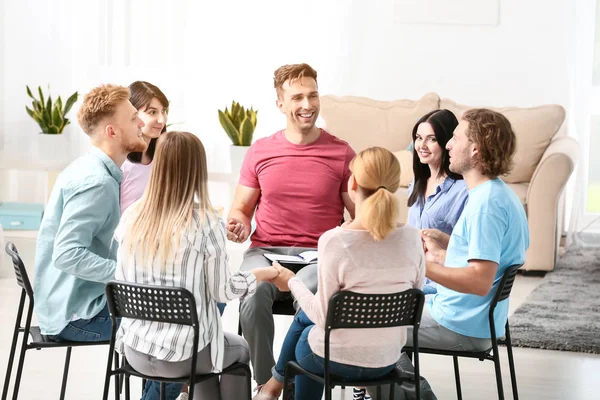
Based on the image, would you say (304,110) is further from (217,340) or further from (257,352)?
(217,340)

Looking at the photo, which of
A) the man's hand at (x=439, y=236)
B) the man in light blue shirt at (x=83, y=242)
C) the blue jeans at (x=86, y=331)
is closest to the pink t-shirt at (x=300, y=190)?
the man's hand at (x=439, y=236)

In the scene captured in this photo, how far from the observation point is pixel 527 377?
396 centimetres

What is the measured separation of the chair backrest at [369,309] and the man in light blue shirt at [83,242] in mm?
752

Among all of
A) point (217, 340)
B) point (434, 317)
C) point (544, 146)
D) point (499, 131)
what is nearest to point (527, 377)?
point (434, 317)

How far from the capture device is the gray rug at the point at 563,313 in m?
4.45

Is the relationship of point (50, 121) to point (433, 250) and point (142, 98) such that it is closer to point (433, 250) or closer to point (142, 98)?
point (142, 98)

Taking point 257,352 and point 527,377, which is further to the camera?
point 527,377

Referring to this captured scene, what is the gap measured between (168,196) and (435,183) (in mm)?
1289

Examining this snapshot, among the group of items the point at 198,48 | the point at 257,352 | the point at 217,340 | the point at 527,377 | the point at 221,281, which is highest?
the point at 198,48

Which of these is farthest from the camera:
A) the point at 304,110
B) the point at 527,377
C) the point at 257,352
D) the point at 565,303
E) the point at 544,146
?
the point at 544,146

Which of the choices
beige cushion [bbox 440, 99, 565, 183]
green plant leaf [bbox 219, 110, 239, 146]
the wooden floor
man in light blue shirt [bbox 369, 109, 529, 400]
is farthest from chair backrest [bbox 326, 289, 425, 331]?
green plant leaf [bbox 219, 110, 239, 146]

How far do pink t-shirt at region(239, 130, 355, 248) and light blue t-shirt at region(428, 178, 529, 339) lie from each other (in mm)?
819

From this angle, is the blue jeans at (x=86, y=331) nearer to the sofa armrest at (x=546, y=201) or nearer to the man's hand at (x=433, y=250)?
the man's hand at (x=433, y=250)

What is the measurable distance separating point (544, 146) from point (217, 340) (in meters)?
4.35
